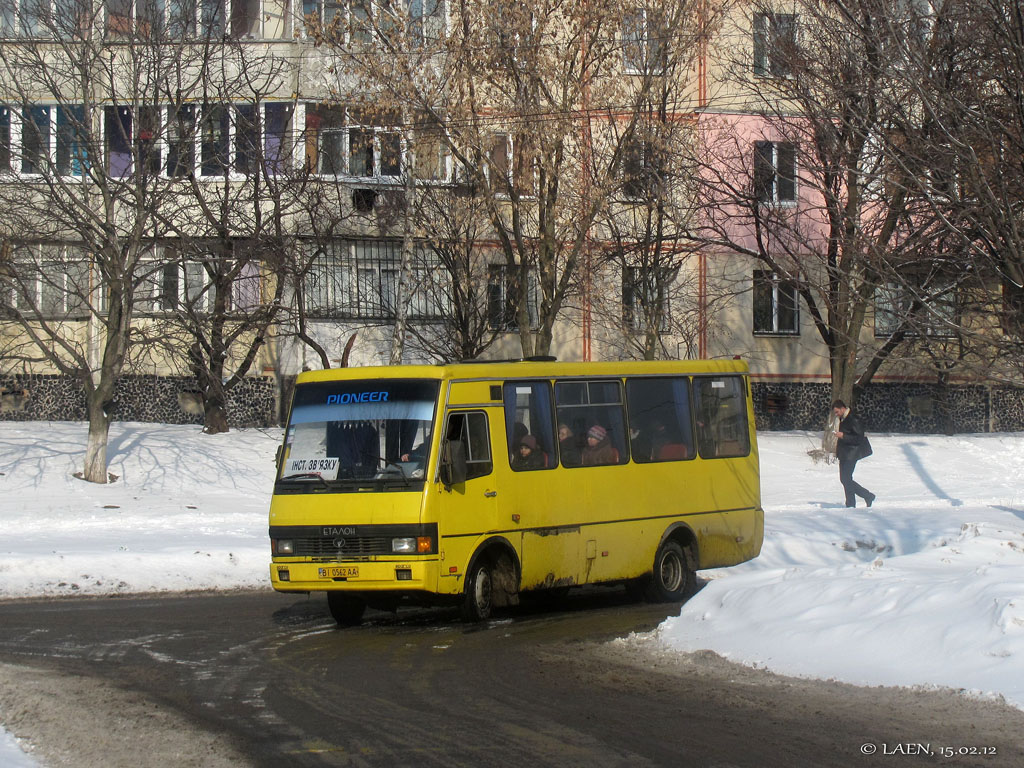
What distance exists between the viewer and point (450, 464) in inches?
484

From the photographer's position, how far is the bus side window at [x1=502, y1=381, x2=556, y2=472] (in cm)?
1332

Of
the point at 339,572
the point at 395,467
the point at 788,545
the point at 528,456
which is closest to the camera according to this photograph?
the point at 339,572

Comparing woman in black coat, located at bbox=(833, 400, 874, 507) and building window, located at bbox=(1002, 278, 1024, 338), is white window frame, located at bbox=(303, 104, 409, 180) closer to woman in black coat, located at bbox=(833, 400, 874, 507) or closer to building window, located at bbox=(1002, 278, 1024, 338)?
woman in black coat, located at bbox=(833, 400, 874, 507)

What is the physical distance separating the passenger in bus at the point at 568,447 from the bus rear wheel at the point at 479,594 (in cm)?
158

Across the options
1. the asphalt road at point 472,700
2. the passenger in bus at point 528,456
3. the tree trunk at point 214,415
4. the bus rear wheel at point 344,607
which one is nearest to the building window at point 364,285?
the tree trunk at point 214,415

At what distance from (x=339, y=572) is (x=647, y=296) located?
733 inches

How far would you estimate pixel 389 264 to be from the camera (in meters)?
31.0

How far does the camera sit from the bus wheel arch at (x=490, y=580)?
1250 centimetres

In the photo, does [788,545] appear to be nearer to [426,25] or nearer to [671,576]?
[671,576]

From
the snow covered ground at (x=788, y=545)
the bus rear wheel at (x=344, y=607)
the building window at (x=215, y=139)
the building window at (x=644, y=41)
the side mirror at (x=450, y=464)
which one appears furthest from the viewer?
the building window at (x=644, y=41)

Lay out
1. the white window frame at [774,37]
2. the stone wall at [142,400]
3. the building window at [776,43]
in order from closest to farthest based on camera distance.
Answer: the building window at [776,43] < the white window frame at [774,37] < the stone wall at [142,400]

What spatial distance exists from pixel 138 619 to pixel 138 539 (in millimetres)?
5821

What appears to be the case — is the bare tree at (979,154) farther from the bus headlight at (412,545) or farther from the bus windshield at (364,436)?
the bus headlight at (412,545)

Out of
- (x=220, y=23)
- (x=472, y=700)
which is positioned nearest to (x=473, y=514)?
(x=472, y=700)
